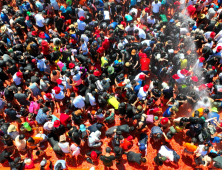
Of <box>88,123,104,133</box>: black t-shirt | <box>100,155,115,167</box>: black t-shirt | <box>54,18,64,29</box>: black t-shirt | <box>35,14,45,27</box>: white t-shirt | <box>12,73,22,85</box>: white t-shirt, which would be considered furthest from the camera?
<box>54,18,64,29</box>: black t-shirt

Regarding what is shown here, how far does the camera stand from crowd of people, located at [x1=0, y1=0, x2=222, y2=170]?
304 inches

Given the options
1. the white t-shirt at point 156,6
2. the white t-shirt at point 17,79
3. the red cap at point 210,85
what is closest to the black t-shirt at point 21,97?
the white t-shirt at point 17,79

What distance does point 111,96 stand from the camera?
28.2 ft

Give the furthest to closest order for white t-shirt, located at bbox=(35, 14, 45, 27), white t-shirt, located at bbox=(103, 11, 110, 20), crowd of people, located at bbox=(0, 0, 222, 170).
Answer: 1. white t-shirt, located at bbox=(103, 11, 110, 20)
2. white t-shirt, located at bbox=(35, 14, 45, 27)
3. crowd of people, located at bbox=(0, 0, 222, 170)

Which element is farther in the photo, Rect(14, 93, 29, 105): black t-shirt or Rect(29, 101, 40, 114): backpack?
Rect(29, 101, 40, 114): backpack

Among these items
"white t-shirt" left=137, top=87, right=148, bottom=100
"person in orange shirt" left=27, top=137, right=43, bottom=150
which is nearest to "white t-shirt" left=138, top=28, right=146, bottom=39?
"white t-shirt" left=137, top=87, right=148, bottom=100

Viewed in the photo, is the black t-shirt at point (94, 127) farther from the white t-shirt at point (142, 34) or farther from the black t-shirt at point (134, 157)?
the white t-shirt at point (142, 34)

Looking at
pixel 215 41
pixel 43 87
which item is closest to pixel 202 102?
pixel 215 41

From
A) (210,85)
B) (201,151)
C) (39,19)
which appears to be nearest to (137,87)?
(210,85)

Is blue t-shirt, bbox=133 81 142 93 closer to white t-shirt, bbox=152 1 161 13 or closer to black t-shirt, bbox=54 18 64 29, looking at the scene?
white t-shirt, bbox=152 1 161 13

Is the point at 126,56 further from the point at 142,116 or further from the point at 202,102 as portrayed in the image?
the point at 202,102

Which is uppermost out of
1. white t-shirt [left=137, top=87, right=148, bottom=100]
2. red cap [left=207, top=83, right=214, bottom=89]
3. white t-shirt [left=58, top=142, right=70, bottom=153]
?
red cap [left=207, top=83, right=214, bottom=89]

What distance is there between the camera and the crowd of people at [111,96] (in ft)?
25.3

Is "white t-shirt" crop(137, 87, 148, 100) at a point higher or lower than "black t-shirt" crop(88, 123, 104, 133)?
higher
